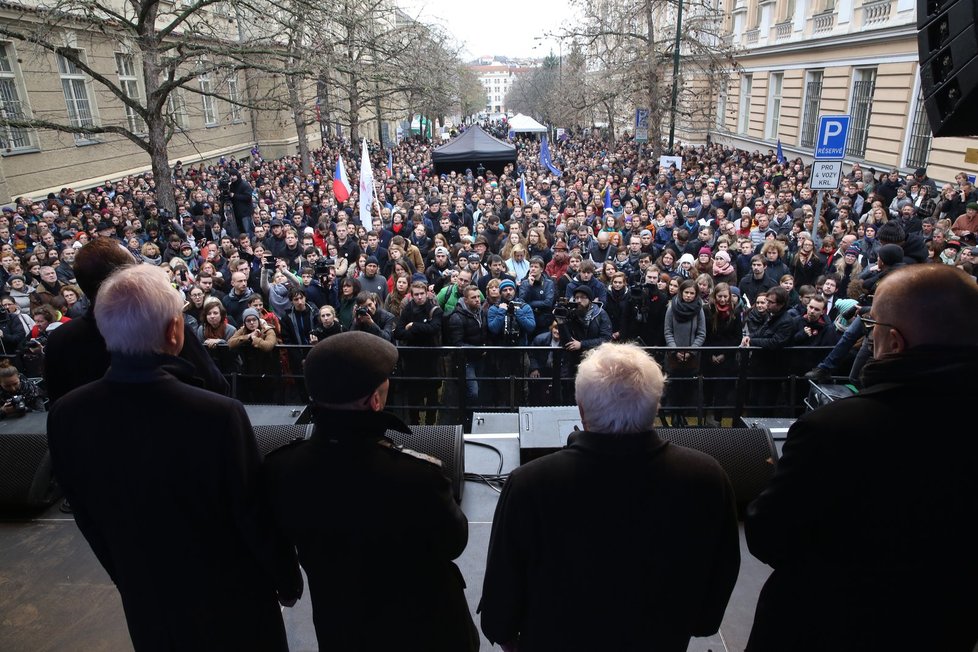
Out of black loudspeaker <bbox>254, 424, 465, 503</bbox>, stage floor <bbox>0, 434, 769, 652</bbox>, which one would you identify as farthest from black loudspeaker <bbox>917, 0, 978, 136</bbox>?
black loudspeaker <bbox>254, 424, 465, 503</bbox>

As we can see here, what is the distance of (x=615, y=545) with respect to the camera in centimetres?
173

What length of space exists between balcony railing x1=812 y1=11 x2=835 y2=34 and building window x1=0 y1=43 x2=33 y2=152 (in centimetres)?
2729

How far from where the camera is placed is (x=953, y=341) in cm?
168

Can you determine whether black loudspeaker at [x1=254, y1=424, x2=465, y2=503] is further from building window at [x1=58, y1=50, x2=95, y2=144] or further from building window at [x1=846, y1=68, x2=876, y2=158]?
building window at [x1=846, y1=68, x2=876, y2=158]

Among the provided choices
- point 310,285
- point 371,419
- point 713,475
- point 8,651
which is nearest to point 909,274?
point 713,475

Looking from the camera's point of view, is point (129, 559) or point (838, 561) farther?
point (129, 559)

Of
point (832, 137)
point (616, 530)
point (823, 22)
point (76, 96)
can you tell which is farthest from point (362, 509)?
point (823, 22)

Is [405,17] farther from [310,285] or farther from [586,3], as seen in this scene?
[310,285]

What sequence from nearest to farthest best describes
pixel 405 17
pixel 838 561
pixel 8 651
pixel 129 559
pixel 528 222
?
1. pixel 838 561
2. pixel 129 559
3. pixel 8 651
4. pixel 528 222
5. pixel 405 17

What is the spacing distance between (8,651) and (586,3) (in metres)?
28.1

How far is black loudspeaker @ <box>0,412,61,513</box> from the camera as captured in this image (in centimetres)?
370

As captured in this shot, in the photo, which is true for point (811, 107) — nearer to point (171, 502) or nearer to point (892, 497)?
point (892, 497)

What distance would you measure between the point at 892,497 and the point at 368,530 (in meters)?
1.48

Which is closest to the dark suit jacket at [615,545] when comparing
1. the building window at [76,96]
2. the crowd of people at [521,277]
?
the crowd of people at [521,277]
